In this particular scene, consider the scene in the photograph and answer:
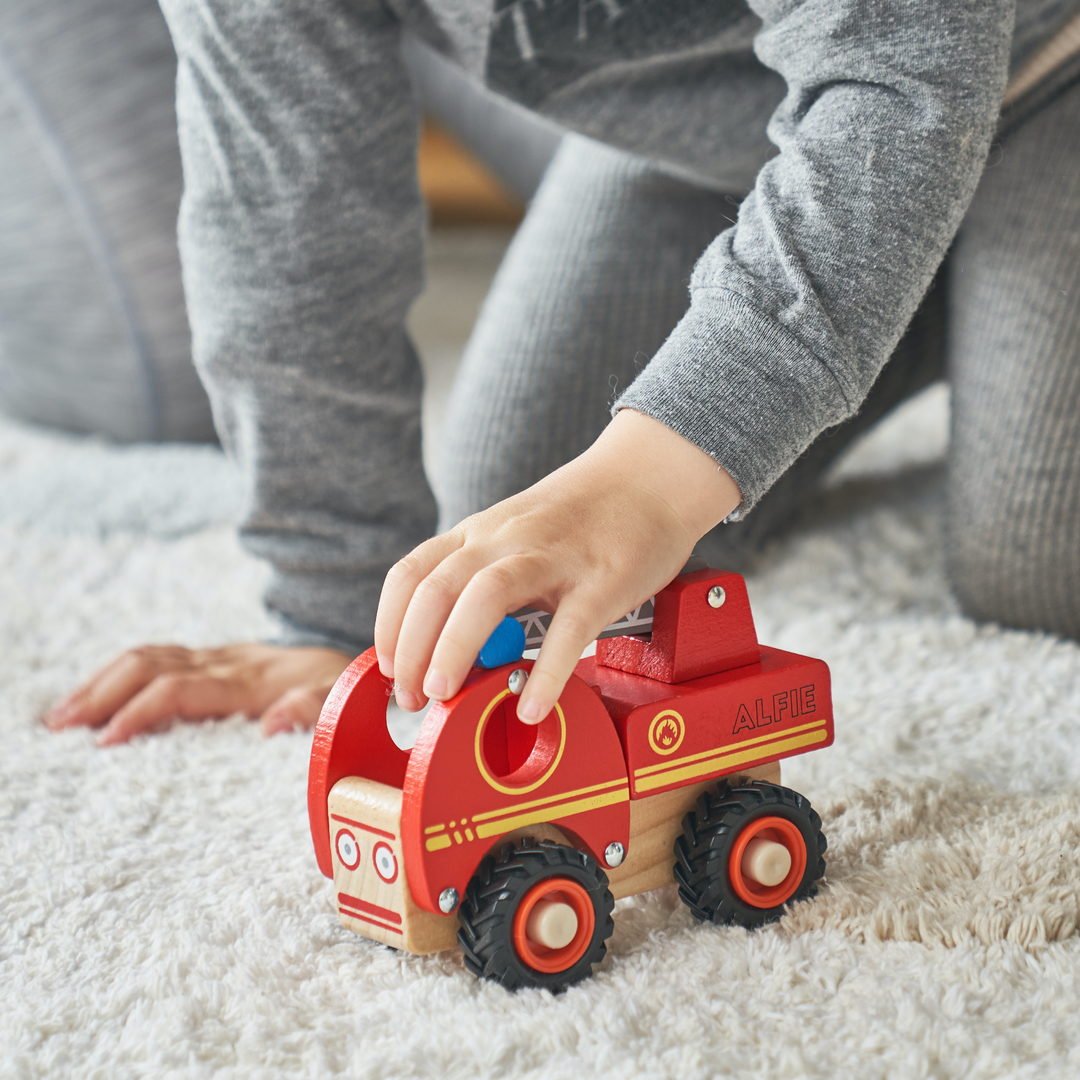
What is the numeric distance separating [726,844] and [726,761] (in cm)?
4

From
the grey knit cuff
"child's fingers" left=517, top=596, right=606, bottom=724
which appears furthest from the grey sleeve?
"child's fingers" left=517, top=596, right=606, bottom=724

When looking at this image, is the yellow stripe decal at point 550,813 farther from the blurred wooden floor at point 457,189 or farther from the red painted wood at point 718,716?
the blurred wooden floor at point 457,189

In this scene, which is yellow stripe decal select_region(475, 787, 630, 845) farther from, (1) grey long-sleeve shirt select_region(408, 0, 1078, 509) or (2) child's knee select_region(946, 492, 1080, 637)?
(2) child's knee select_region(946, 492, 1080, 637)

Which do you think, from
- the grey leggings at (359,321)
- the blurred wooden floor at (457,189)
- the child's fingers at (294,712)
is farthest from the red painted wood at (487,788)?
the blurred wooden floor at (457,189)

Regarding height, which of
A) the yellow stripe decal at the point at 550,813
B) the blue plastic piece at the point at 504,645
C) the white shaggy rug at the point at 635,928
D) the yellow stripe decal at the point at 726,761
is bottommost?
the white shaggy rug at the point at 635,928

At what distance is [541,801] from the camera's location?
1.41 feet

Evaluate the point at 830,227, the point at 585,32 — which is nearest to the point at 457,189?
the point at 585,32

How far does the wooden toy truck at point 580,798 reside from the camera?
413 mm

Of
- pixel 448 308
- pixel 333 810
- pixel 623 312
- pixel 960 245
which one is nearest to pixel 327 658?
pixel 333 810

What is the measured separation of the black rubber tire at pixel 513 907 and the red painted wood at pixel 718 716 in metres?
0.05

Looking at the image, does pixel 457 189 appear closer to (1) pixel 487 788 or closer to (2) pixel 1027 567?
(2) pixel 1027 567

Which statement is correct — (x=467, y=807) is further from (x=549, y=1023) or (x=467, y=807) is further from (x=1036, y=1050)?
(x=1036, y=1050)

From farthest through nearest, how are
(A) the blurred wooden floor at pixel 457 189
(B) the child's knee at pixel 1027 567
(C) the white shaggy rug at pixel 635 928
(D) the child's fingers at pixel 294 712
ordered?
(A) the blurred wooden floor at pixel 457 189
(B) the child's knee at pixel 1027 567
(D) the child's fingers at pixel 294 712
(C) the white shaggy rug at pixel 635 928

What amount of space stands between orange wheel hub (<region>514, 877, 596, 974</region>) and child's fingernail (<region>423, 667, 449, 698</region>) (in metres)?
0.08
